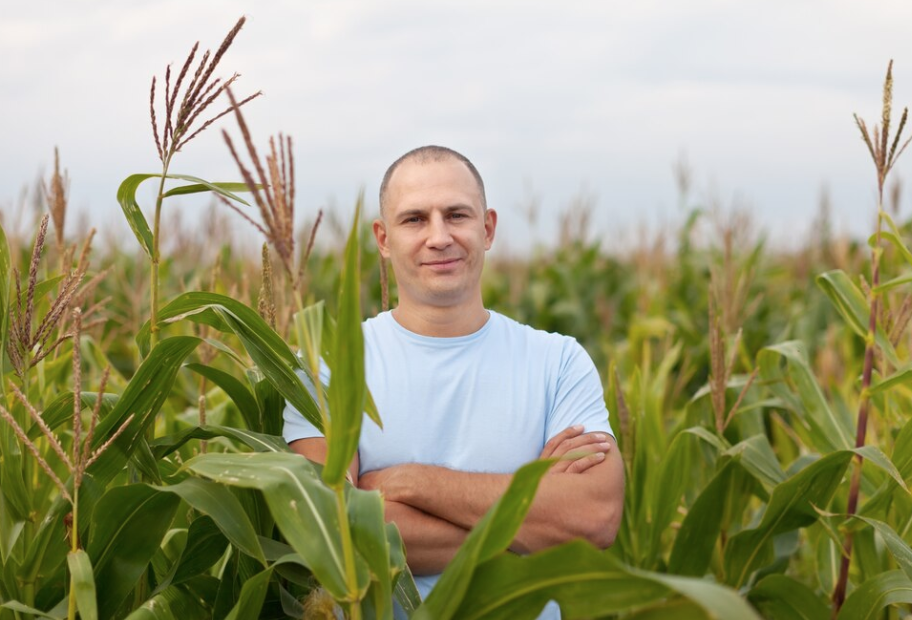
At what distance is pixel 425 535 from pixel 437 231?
30.1 inches

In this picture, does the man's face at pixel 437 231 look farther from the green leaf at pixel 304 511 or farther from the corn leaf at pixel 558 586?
the corn leaf at pixel 558 586

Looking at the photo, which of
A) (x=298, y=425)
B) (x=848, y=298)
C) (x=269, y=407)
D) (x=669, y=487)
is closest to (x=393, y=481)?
(x=298, y=425)

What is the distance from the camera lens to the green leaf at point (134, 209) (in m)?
2.47

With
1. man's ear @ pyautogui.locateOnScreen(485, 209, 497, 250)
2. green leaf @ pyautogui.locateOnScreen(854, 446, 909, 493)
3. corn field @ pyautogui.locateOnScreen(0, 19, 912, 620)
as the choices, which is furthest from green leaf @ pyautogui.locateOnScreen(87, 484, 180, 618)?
green leaf @ pyautogui.locateOnScreen(854, 446, 909, 493)

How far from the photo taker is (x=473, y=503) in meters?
2.46

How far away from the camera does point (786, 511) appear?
3.20 meters

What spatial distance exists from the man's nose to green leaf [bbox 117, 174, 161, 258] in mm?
698

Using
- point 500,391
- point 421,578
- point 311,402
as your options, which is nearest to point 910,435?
point 500,391

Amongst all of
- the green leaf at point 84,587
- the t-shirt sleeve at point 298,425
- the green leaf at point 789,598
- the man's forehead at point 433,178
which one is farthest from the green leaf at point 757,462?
the green leaf at point 84,587

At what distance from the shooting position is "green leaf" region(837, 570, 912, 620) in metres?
2.87

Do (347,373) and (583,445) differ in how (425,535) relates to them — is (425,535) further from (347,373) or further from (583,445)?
(347,373)

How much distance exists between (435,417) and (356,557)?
0.73 meters

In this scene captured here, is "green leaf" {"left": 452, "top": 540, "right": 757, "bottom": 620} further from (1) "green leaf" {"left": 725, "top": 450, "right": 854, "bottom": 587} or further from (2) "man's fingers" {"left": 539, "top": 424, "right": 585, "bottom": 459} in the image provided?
(1) "green leaf" {"left": 725, "top": 450, "right": 854, "bottom": 587}

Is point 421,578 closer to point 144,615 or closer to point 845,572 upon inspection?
point 144,615
